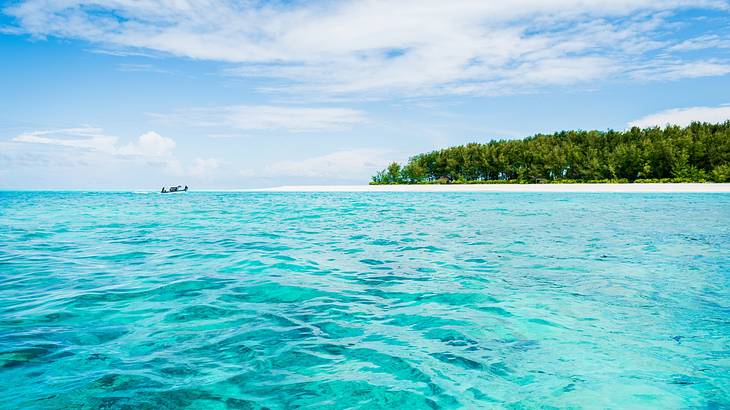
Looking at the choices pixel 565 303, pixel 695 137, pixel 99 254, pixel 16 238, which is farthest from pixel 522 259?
pixel 695 137

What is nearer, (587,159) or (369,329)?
(369,329)

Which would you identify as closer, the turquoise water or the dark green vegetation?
the turquoise water

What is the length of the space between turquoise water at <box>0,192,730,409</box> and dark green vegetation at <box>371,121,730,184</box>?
61.1 metres

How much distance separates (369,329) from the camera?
5.25 m

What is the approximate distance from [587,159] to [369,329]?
7643cm

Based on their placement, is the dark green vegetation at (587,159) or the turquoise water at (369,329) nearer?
the turquoise water at (369,329)

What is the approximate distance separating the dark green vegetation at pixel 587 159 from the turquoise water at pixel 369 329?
61.1 m

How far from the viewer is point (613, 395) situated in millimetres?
3699

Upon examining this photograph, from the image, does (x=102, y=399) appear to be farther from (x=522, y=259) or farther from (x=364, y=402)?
(x=522, y=259)

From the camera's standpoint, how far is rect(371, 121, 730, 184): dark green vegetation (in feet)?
198

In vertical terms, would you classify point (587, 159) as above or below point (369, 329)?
above

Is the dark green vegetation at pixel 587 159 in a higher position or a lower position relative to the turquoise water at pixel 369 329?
higher

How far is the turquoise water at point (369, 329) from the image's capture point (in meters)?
3.71

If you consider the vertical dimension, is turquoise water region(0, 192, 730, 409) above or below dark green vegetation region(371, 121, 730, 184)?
below
